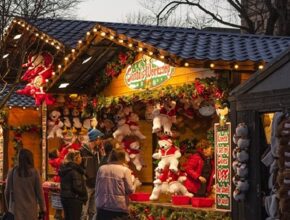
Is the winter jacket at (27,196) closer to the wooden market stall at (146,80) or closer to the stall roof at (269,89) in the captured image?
the wooden market stall at (146,80)

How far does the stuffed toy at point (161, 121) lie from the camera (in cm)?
1369

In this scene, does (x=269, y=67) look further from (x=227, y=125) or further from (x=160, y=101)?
(x=160, y=101)

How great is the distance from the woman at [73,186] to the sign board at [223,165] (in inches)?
99.0

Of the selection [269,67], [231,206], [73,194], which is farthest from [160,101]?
[269,67]

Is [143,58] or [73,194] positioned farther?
[143,58]

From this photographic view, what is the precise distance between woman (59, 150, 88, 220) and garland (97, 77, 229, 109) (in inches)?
74.1

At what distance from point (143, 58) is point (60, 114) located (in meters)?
3.89

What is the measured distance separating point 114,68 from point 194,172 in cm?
390

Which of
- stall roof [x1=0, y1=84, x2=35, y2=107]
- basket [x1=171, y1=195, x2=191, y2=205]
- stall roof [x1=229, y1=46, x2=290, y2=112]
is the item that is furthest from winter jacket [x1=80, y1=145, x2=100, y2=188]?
stall roof [x1=0, y1=84, x2=35, y2=107]

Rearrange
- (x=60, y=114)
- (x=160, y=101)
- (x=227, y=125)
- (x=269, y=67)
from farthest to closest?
(x=60, y=114), (x=160, y=101), (x=227, y=125), (x=269, y=67)

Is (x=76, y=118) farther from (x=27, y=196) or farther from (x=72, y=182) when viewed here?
(x=27, y=196)

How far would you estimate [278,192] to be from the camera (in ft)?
29.8

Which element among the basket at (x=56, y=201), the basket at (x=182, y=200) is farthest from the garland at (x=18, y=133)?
the basket at (x=182, y=200)

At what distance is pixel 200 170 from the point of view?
13.5m
